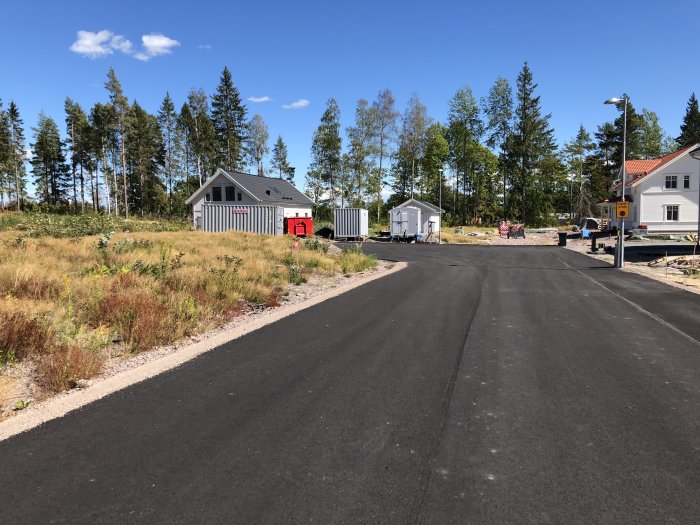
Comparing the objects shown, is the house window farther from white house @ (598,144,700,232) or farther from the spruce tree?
the spruce tree

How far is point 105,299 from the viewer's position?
8133mm

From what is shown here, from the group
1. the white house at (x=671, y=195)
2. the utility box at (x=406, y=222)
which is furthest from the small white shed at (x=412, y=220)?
the white house at (x=671, y=195)

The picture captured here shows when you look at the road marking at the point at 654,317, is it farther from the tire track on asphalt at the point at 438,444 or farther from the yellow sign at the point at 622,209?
the yellow sign at the point at 622,209

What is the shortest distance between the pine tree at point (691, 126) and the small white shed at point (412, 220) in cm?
5539

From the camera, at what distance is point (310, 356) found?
22.2ft

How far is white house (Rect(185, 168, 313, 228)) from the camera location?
1827 inches

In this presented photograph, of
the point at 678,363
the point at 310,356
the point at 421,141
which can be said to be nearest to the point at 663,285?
the point at 678,363

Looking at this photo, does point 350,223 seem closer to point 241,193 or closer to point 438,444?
point 241,193

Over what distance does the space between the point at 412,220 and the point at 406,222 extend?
0.62 m

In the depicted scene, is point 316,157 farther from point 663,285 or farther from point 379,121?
point 663,285

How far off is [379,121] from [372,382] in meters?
61.5

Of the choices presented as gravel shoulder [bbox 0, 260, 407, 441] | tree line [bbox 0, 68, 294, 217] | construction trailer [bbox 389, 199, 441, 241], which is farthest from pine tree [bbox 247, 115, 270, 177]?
gravel shoulder [bbox 0, 260, 407, 441]

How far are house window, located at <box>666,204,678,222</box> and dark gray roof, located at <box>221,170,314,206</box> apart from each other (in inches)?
1405

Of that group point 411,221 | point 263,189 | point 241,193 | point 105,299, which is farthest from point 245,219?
point 105,299
